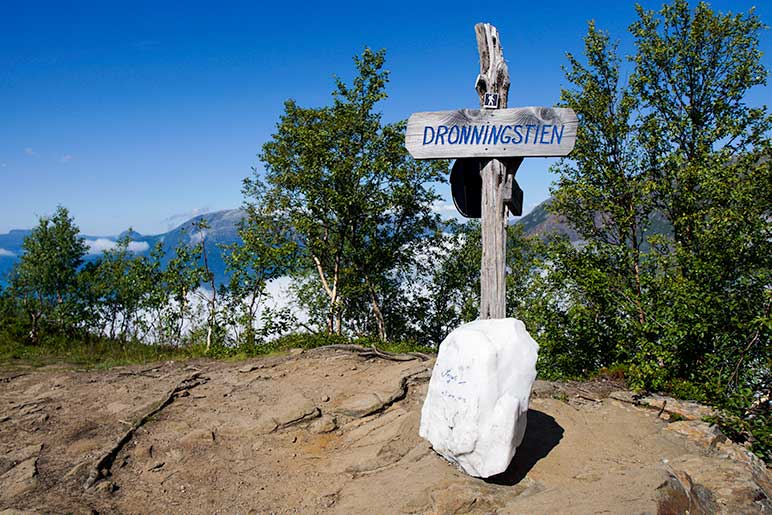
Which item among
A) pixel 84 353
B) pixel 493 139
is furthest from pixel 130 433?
pixel 84 353

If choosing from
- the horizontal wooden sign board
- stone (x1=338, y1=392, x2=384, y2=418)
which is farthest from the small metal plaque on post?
stone (x1=338, y1=392, x2=384, y2=418)

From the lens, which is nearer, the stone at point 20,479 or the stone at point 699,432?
the stone at point 20,479

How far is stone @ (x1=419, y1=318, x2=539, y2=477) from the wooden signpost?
638 millimetres

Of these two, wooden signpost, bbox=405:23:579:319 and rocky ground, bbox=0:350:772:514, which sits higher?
wooden signpost, bbox=405:23:579:319

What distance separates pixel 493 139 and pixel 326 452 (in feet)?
15.0

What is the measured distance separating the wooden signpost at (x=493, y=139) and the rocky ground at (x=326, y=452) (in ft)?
6.54

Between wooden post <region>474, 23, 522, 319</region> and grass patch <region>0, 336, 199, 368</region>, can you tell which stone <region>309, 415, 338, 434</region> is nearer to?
wooden post <region>474, 23, 522, 319</region>

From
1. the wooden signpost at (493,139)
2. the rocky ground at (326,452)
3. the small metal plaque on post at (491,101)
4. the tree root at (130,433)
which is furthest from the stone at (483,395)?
the tree root at (130,433)

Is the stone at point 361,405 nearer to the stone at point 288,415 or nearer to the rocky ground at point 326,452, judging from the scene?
the rocky ground at point 326,452

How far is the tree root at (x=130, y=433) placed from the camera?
627 centimetres

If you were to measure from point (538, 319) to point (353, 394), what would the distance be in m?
5.35

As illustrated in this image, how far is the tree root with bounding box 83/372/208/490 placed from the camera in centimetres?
627

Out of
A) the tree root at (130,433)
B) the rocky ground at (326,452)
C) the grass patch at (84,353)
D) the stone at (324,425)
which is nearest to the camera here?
the rocky ground at (326,452)

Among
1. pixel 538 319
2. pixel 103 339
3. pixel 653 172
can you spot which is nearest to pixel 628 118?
pixel 653 172
